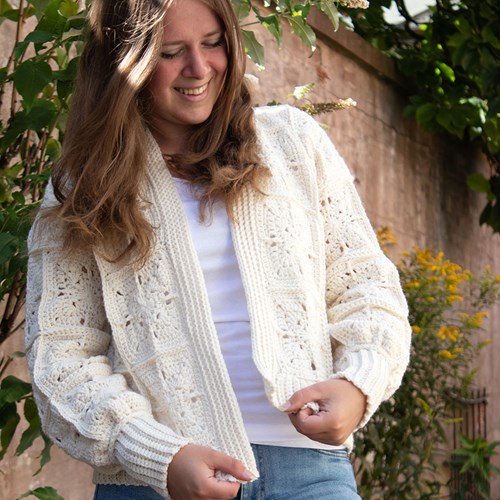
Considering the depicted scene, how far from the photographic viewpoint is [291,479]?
195 cm

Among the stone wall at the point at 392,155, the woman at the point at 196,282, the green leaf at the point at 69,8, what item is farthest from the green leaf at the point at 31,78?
the stone wall at the point at 392,155

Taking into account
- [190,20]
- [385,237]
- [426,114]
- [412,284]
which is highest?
[190,20]

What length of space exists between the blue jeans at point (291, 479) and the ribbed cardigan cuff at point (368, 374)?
0.40 feet

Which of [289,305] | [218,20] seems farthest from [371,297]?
[218,20]

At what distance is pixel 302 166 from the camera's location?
2.24 metres

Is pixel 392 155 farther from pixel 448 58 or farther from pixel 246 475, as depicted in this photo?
pixel 246 475

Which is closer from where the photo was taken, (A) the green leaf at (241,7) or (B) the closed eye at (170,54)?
(B) the closed eye at (170,54)

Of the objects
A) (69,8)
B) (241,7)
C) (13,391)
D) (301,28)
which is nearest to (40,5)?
(69,8)

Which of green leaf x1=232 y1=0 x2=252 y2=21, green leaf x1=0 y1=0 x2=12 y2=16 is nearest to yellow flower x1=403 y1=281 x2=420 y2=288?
green leaf x1=232 y1=0 x2=252 y2=21

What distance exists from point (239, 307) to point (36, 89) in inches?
38.5

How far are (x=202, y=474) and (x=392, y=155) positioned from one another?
469 centimetres

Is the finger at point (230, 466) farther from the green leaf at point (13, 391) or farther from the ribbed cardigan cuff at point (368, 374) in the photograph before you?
the green leaf at point (13, 391)

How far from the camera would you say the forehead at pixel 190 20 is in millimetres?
2129

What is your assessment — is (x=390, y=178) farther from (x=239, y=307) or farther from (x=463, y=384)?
(x=239, y=307)
